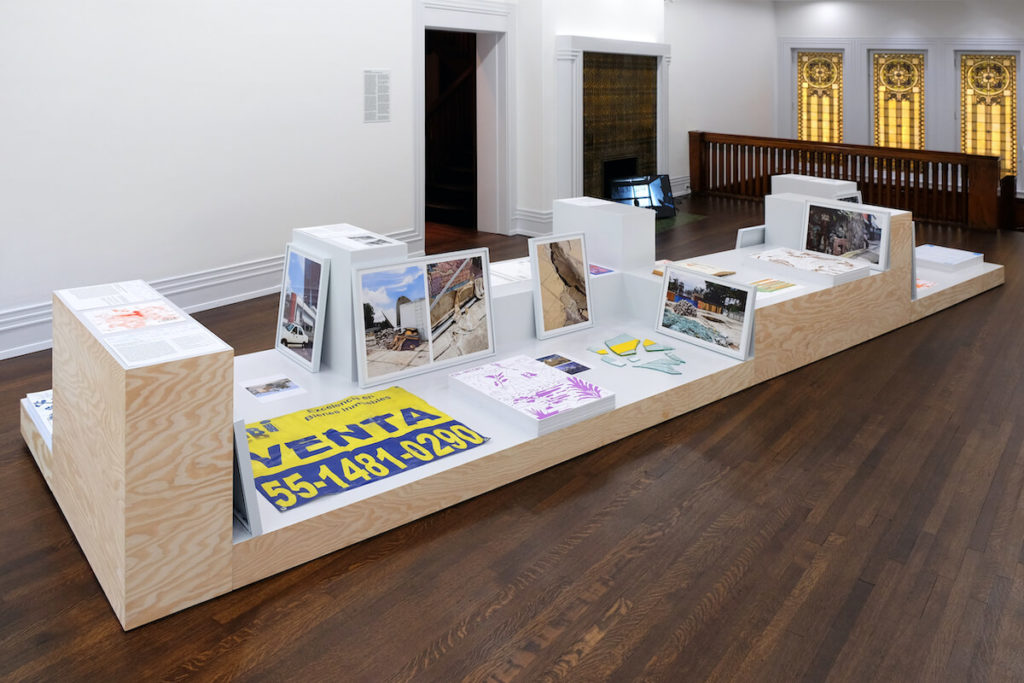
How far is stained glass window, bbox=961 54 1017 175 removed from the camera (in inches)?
466

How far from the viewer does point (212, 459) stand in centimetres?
258

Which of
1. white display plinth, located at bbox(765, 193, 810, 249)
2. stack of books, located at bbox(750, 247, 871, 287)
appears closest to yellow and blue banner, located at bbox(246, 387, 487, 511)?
stack of books, located at bbox(750, 247, 871, 287)

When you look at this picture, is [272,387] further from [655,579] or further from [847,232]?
[847,232]

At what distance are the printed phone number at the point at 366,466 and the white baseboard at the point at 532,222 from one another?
5.46 metres

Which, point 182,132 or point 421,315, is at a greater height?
point 182,132

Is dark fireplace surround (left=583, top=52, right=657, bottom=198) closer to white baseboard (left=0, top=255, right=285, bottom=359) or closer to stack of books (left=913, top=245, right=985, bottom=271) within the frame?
stack of books (left=913, top=245, right=985, bottom=271)

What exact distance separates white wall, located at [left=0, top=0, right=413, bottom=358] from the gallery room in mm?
22

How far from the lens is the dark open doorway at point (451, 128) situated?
9.48 metres

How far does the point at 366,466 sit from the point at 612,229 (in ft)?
7.67

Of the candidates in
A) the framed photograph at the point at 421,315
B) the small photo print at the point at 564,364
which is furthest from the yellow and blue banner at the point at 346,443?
the small photo print at the point at 564,364

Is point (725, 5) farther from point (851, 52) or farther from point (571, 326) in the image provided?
point (571, 326)

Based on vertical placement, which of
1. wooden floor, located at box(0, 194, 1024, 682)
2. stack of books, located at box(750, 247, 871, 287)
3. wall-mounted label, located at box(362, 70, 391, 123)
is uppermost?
wall-mounted label, located at box(362, 70, 391, 123)

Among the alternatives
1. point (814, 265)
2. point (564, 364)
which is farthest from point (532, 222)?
point (564, 364)

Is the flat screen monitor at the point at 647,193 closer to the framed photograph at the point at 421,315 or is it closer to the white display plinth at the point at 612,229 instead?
the white display plinth at the point at 612,229
